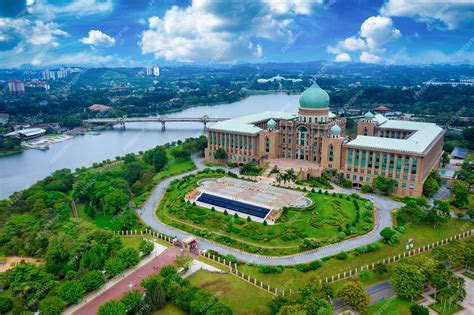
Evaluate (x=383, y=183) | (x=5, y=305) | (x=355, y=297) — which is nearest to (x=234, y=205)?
(x=383, y=183)

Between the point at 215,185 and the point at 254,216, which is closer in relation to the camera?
the point at 254,216

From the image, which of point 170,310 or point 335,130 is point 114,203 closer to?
point 170,310

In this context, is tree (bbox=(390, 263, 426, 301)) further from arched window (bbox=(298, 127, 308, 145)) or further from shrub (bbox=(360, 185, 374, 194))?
arched window (bbox=(298, 127, 308, 145))

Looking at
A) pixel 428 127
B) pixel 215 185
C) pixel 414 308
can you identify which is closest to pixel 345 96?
pixel 428 127

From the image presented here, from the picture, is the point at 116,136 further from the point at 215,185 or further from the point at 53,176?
the point at 215,185

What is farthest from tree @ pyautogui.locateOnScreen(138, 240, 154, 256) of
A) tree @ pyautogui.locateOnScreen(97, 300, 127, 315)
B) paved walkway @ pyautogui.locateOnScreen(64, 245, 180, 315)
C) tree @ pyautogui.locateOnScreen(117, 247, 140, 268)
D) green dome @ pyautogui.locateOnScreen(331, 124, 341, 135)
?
green dome @ pyautogui.locateOnScreen(331, 124, 341, 135)

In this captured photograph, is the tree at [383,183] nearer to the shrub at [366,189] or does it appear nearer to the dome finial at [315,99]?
the shrub at [366,189]
